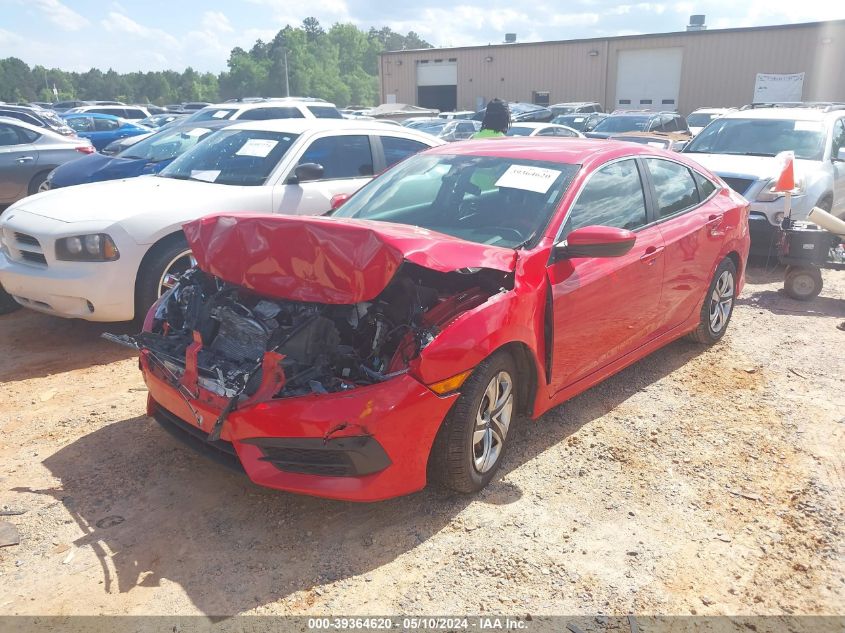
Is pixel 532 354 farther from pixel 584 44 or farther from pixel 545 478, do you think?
pixel 584 44

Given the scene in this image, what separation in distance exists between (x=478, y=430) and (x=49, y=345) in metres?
3.99

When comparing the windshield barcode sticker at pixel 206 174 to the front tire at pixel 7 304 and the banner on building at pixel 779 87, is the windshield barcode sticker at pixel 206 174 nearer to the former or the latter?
the front tire at pixel 7 304

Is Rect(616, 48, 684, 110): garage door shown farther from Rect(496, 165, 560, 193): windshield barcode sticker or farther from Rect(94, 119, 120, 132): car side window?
Rect(496, 165, 560, 193): windshield barcode sticker

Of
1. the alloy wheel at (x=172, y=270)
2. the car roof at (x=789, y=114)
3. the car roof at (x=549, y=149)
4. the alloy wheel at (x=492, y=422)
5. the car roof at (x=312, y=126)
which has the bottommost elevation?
the alloy wheel at (x=492, y=422)

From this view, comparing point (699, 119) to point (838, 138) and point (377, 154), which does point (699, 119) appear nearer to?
point (838, 138)

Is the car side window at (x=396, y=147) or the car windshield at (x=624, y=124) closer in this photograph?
the car side window at (x=396, y=147)

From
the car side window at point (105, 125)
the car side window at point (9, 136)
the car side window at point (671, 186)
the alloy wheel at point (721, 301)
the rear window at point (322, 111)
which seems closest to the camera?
the car side window at point (671, 186)

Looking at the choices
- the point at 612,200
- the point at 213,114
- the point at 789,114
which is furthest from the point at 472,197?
the point at 213,114

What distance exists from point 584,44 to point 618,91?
10.6 ft

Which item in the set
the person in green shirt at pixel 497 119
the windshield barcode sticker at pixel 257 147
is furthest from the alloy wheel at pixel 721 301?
the windshield barcode sticker at pixel 257 147

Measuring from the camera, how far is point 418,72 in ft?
150

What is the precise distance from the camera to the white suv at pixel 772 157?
8.19 metres

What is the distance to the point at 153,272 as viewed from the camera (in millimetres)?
5328

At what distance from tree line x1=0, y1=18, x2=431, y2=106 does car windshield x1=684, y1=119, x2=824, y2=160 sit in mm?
78442
